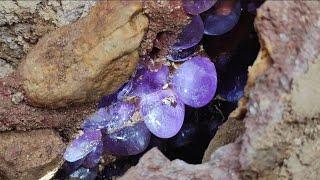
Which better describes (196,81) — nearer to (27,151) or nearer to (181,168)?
(181,168)

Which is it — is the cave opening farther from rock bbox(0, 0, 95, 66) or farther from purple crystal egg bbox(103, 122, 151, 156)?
rock bbox(0, 0, 95, 66)

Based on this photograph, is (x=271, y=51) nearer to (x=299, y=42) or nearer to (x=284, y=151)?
(x=299, y=42)

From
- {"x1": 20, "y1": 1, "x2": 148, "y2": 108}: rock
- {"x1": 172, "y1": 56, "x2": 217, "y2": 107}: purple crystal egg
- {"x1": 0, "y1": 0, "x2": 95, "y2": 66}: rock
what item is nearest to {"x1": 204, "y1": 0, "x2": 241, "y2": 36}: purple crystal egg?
{"x1": 172, "y1": 56, "x2": 217, "y2": 107}: purple crystal egg

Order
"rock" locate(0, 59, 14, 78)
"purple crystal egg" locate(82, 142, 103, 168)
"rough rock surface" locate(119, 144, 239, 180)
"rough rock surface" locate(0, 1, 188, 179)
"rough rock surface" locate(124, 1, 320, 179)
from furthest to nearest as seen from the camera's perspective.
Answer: "purple crystal egg" locate(82, 142, 103, 168)
"rock" locate(0, 59, 14, 78)
"rough rock surface" locate(0, 1, 188, 179)
"rough rock surface" locate(119, 144, 239, 180)
"rough rock surface" locate(124, 1, 320, 179)

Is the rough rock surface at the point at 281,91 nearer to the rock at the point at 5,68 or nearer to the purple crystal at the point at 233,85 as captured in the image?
the purple crystal at the point at 233,85

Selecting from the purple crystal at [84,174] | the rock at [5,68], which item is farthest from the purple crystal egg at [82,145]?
the rock at [5,68]

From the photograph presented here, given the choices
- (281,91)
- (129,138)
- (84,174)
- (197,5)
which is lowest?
(84,174)

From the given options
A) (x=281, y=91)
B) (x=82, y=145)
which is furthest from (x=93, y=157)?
(x=281, y=91)
